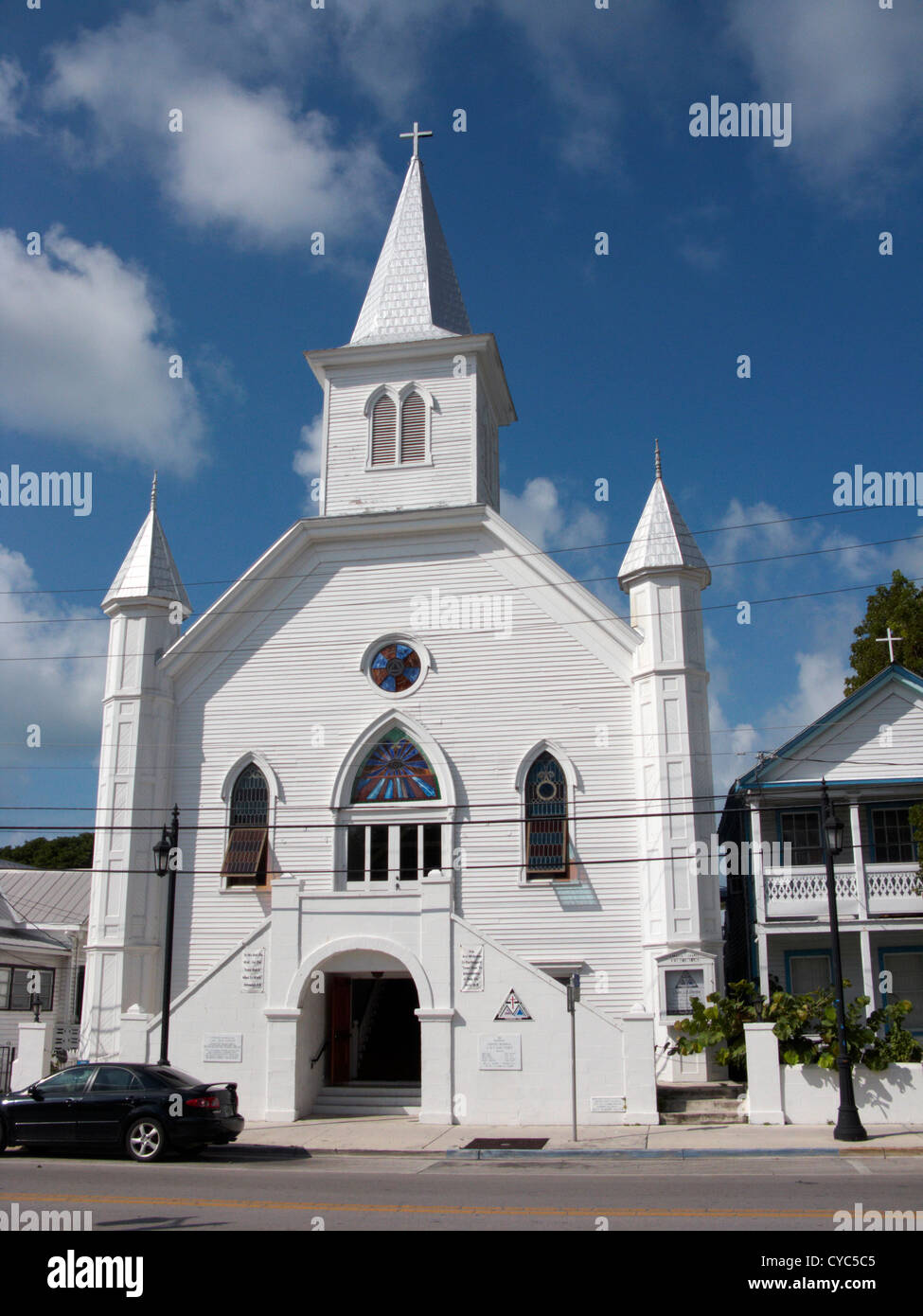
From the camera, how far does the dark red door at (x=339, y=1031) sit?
74.5 ft

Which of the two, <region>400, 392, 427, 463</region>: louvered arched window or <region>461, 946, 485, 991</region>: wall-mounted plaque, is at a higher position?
<region>400, 392, 427, 463</region>: louvered arched window

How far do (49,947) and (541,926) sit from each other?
17.9m

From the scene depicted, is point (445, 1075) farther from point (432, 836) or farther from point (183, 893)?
point (183, 893)

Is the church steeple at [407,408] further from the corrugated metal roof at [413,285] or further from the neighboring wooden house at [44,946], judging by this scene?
the neighboring wooden house at [44,946]

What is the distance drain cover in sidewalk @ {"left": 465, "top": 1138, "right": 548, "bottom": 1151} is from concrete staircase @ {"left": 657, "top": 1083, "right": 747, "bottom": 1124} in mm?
2757

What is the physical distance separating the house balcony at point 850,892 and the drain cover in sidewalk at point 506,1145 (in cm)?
882

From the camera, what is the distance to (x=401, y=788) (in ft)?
82.5

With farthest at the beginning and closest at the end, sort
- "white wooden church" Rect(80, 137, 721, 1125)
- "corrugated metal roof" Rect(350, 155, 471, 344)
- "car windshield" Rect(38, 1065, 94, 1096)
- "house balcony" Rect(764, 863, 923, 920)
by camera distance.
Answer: "corrugated metal roof" Rect(350, 155, 471, 344) → "house balcony" Rect(764, 863, 923, 920) → "white wooden church" Rect(80, 137, 721, 1125) → "car windshield" Rect(38, 1065, 94, 1096)

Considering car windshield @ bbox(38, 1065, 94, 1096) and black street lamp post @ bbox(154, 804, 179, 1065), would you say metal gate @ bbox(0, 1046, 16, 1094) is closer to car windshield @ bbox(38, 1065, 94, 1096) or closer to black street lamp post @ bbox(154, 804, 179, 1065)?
black street lamp post @ bbox(154, 804, 179, 1065)

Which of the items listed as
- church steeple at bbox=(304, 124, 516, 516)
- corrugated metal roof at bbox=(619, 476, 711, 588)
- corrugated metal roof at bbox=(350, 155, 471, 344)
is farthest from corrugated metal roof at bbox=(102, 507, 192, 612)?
corrugated metal roof at bbox=(619, 476, 711, 588)

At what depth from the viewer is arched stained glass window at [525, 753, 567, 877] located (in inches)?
949

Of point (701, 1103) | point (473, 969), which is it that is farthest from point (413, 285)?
point (701, 1103)

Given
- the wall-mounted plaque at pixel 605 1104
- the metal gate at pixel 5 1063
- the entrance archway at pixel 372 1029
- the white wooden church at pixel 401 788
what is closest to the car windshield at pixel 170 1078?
the white wooden church at pixel 401 788

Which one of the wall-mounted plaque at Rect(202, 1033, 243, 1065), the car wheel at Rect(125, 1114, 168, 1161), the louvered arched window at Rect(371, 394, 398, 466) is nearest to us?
the car wheel at Rect(125, 1114, 168, 1161)
